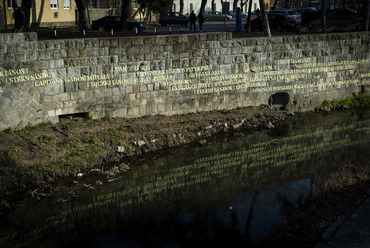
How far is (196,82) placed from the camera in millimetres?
17312

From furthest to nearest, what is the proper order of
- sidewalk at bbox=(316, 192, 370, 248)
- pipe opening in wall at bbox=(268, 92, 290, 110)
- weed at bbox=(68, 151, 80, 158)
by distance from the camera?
1. pipe opening in wall at bbox=(268, 92, 290, 110)
2. weed at bbox=(68, 151, 80, 158)
3. sidewalk at bbox=(316, 192, 370, 248)

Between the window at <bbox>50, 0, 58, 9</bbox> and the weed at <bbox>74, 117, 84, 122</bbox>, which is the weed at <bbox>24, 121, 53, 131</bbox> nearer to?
the weed at <bbox>74, 117, 84, 122</bbox>

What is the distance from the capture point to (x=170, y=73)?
16.6 m

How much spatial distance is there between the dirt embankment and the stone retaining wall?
21.0 inches

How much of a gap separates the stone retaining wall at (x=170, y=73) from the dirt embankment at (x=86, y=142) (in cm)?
53

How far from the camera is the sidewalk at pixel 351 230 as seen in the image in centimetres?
862

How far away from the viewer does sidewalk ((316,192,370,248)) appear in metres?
8.62

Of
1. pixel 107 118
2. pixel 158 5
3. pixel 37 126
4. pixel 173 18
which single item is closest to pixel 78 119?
pixel 107 118

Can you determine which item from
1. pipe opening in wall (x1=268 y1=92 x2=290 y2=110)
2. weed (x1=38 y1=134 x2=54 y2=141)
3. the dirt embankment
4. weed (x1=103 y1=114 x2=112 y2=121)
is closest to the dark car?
pipe opening in wall (x1=268 y1=92 x2=290 y2=110)

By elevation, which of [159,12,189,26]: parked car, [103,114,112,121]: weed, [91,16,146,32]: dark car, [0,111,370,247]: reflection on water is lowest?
[0,111,370,247]: reflection on water

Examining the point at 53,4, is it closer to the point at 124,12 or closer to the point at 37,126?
the point at 124,12

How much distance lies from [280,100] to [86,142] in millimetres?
9122

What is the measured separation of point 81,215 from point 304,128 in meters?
9.94

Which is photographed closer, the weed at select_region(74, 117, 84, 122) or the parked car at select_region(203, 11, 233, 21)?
the weed at select_region(74, 117, 84, 122)
